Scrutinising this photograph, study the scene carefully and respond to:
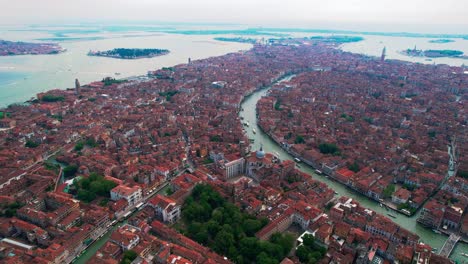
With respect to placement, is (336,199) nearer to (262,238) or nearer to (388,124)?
(262,238)

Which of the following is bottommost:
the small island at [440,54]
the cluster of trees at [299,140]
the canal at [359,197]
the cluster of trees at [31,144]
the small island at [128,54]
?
the canal at [359,197]

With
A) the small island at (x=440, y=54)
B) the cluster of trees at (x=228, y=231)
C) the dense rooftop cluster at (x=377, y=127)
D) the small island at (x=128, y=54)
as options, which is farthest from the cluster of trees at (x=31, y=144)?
the small island at (x=440, y=54)

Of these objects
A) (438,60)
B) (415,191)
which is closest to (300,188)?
(415,191)

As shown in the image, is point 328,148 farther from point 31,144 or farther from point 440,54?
point 440,54

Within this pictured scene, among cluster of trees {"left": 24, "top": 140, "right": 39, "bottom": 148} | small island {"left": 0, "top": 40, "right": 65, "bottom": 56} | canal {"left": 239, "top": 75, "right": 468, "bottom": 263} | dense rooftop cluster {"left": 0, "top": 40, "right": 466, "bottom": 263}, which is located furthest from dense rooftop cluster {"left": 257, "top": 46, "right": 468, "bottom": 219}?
small island {"left": 0, "top": 40, "right": 65, "bottom": 56}

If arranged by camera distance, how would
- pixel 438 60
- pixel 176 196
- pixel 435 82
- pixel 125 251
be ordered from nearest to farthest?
pixel 125 251 < pixel 176 196 < pixel 435 82 < pixel 438 60

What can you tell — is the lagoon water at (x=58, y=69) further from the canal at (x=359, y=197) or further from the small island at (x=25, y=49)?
the canal at (x=359, y=197)
